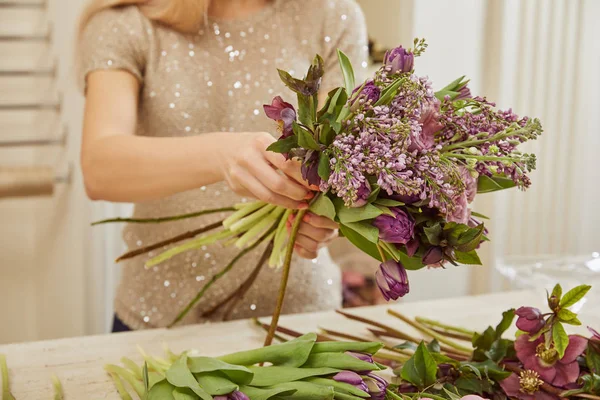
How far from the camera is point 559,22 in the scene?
6.95ft

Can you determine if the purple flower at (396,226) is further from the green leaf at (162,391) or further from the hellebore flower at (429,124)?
the green leaf at (162,391)

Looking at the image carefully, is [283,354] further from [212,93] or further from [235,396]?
[212,93]

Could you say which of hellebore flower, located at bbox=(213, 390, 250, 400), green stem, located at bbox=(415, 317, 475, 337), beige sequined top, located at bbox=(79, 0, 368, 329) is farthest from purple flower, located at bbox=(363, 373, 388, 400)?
beige sequined top, located at bbox=(79, 0, 368, 329)

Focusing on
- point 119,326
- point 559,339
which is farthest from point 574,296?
point 119,326

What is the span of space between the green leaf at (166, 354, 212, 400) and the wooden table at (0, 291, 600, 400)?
0.62ft

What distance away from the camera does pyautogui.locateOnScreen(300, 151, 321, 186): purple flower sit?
1.97 feet

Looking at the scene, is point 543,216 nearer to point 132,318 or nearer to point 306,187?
point 132,318

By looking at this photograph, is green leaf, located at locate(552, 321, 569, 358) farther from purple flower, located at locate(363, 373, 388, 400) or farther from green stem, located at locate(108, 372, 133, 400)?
green stem, located at locate(108, 372, 133, 400)

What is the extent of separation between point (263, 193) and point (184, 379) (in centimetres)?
23

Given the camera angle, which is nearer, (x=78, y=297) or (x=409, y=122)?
(x=409, y=122)

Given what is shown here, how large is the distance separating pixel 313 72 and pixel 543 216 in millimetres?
1826

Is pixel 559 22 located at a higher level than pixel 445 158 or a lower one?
higher

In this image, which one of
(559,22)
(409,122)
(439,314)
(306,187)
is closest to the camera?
(409,122)

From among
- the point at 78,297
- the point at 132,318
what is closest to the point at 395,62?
the point at 132,318
